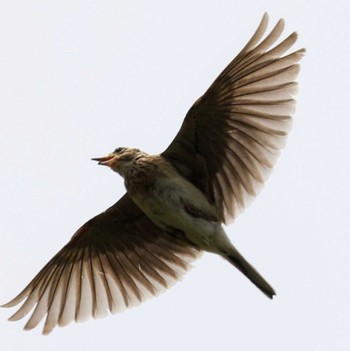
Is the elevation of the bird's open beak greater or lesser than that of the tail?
greater

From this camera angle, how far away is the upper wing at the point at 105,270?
12000 millimetres

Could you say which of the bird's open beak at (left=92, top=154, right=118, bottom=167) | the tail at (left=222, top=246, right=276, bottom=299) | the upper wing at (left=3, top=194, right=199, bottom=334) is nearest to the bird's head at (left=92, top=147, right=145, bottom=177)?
the bird's open beak at (left=92, top=154, right=118, bottom=167)

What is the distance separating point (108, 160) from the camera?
455 inches

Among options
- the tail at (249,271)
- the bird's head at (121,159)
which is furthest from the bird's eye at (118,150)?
the tail at (249,271)

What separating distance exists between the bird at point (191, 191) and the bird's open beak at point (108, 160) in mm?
13

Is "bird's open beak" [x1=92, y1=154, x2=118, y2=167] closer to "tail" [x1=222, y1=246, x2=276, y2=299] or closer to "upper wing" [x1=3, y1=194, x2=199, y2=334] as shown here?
"upper wing" [x1=3, y1=194, x2=199, y2=334]

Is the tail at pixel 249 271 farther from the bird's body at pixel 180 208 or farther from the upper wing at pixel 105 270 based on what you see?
the upper wing at pixel 105 270

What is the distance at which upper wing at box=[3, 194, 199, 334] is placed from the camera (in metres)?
12.0

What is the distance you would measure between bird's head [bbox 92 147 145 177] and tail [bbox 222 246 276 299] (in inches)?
52.6

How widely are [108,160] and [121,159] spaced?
0.61 ft

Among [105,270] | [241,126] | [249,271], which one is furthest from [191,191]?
[105,270]

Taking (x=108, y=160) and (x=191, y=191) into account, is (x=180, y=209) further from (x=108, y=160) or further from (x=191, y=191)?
(x=108, y=160)

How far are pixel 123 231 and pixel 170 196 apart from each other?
1.41 meters

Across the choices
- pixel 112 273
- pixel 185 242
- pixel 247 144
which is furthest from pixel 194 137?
pixel 112 273
